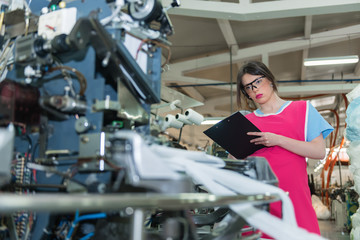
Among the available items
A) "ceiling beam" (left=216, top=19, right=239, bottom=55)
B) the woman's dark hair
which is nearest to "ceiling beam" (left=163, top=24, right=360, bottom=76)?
"ceiling beam" (left=216, top=19, right=239, bottom=55)

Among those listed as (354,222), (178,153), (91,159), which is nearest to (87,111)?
(91,159)

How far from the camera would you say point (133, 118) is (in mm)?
1085

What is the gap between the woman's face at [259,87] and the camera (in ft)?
5.98

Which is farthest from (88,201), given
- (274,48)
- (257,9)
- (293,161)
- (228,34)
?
(274,48)

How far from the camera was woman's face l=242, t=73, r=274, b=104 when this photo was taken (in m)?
1.82

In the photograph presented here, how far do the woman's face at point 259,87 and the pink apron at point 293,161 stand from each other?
0.36 feet

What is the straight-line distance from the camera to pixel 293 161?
1628 mm

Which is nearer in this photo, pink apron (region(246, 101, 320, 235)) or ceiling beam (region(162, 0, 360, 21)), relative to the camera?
pink apron (region(246, 101, 320, 235))

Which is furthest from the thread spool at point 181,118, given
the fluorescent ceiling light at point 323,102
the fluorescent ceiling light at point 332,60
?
the fluorescent ceiling light at point 323,102

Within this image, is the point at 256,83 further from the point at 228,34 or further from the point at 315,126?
the point at 228,34

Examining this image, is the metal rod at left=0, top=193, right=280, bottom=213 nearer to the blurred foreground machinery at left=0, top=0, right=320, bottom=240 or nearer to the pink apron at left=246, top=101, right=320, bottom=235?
the blurred foreground machinery at left=0, top=0, right=320, bottom=240

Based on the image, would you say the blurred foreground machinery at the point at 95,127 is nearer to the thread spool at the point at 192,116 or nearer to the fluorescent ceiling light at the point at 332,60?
the thread spool at the point at 192,116

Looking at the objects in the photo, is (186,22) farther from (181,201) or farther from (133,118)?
(181,201)

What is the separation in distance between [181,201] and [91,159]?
364mm
